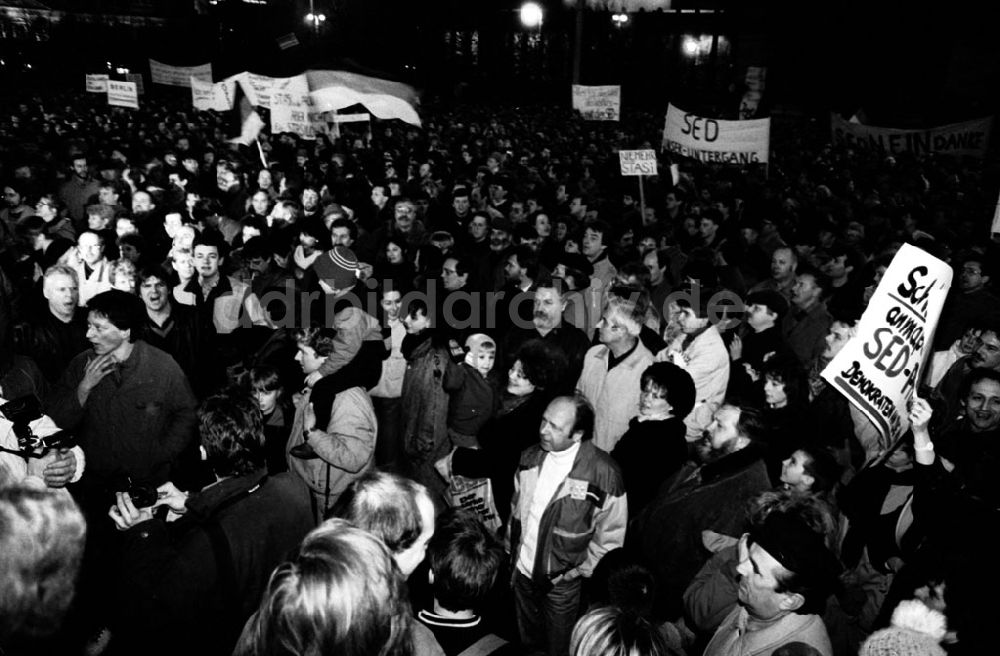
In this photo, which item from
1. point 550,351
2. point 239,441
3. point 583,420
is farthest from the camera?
point 550,351

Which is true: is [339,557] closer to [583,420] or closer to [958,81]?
[583,420]

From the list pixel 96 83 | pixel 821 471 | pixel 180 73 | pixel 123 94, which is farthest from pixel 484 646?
pixel 96 83

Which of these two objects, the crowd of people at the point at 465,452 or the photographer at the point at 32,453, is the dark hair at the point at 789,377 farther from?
the photographer at the point at 32,453

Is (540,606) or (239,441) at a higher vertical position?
(239,441)

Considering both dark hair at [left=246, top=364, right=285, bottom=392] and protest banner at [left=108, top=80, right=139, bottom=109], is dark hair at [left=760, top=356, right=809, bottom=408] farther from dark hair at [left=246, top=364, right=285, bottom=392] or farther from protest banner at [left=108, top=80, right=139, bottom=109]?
protest banner at [left=108, top=80, right=139, bottom=109]

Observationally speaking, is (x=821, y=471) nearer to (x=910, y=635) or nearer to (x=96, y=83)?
(x=910, y=635)

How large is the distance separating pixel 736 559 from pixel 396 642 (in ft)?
5.09

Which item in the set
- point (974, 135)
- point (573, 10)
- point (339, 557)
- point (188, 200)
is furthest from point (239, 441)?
point (573, 10)

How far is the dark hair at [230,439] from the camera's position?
2.87m

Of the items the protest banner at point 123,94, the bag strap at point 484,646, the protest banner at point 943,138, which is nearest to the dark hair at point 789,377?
the bag strap at point 484,646

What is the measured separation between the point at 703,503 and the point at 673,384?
2.26 ft

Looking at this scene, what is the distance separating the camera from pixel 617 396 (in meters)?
4.62

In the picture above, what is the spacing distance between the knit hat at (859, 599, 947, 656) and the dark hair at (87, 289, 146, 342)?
3710 millimetres

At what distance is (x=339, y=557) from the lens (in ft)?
6.26
